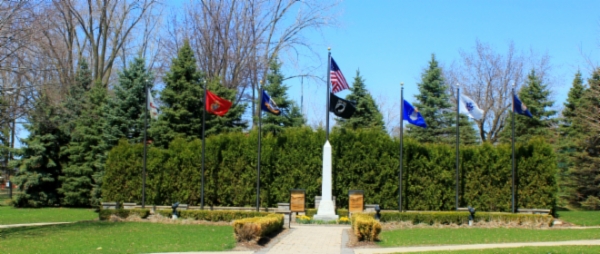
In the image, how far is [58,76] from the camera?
35.4m

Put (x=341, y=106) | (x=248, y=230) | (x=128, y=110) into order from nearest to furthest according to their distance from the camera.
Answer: (x=248, y=230) → (x=341, y=106) → (x=128, y=110)

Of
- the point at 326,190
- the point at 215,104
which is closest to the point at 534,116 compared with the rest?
the point at 326,190

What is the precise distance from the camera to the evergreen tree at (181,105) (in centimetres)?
2895

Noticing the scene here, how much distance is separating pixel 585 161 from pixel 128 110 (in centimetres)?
A: 2687

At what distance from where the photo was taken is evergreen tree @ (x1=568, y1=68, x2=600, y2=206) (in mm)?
33062

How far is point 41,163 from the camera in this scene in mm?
33312

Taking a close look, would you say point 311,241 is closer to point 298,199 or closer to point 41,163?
point 298,199

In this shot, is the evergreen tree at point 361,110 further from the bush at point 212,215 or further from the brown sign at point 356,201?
the bush at point 212,215

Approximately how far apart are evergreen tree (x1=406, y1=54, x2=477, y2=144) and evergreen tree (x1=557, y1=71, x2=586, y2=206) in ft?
22.5

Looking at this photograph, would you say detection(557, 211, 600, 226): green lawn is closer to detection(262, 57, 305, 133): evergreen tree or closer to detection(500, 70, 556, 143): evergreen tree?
detection(500, 70, 556, 143): evergreen tree

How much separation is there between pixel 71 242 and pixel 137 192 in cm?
1117

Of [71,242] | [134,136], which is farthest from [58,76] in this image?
[71,242]

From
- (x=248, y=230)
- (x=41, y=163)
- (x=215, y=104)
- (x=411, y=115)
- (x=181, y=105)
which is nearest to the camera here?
(x=248, y=230)

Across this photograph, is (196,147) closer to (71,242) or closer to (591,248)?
(71,242)
